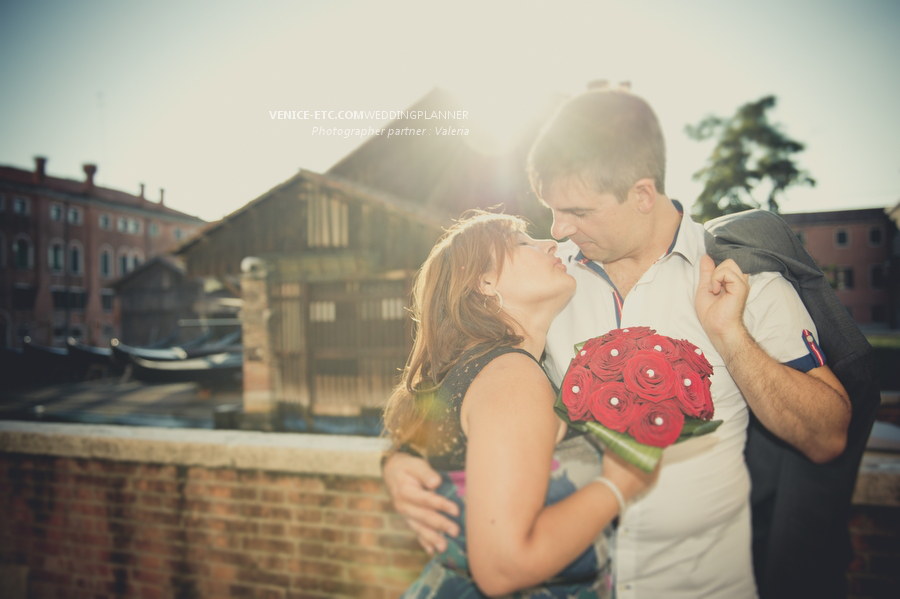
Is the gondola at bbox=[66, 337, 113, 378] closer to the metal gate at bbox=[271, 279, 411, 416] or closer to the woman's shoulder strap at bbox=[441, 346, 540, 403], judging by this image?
the metal gate at bbox=[271, 279, 411, 416]

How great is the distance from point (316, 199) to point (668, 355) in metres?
8.85

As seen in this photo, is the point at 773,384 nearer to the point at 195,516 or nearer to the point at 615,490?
the point at 615,490

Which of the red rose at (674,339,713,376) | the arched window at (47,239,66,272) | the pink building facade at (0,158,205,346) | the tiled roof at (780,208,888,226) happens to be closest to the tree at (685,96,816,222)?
the red rose at (674,339,713,376)

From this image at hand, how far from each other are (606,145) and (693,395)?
1007 millimetres

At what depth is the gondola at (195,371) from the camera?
14.8m

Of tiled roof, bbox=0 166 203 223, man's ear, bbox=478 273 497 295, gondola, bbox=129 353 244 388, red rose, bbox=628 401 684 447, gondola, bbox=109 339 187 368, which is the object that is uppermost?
tiled roof, bbox=0 166 203 223

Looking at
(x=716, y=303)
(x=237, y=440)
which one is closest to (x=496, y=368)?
(x=716, y=303)

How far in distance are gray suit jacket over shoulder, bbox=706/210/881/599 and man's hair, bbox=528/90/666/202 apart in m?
0.38

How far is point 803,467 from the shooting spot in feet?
5.21

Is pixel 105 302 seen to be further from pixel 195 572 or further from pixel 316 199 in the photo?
pixel 195 572

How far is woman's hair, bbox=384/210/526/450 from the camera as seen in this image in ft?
5.17

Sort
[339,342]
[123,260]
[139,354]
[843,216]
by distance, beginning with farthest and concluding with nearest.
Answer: [123,260] → [843,216] → [139,354] → [339,342]

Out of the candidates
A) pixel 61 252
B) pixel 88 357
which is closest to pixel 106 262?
pixel 61 252

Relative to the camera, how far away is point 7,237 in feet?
113
